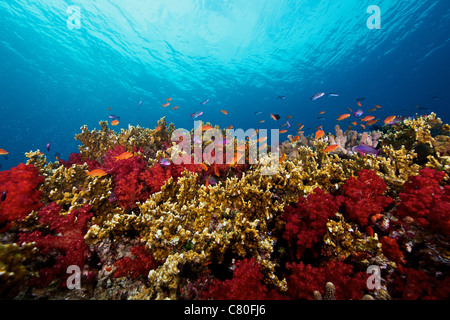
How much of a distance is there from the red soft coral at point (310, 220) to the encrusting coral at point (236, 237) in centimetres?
2

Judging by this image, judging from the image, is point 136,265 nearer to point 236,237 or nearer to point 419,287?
point 236,237

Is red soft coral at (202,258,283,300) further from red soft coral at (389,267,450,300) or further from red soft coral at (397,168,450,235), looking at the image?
red soft coral at (397,168,450,235)

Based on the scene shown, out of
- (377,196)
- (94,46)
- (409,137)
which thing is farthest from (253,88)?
(377,196)

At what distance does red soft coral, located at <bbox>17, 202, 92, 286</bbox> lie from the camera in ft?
8.26

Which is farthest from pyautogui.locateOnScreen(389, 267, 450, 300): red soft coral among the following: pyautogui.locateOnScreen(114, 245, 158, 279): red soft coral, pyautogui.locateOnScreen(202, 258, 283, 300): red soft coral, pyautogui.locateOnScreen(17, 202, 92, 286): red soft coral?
pyautogui.locateOnScreen(17, 202, 92, 286): red soft coral

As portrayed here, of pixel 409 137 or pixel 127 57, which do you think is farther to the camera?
pixel 127 57

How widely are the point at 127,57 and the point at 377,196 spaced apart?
44178mm

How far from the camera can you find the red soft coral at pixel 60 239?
252 cm

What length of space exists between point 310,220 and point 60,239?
14.6 feet

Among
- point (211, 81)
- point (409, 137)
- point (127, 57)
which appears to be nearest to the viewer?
point (409, 137)

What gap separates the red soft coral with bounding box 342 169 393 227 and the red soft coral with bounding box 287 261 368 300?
0.98 metres

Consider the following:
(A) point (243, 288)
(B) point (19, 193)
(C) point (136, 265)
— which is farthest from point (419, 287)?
(B) point (19, 193)

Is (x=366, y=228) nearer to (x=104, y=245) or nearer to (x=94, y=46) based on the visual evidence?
(x=104, y=245)

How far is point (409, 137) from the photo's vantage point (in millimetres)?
5789
